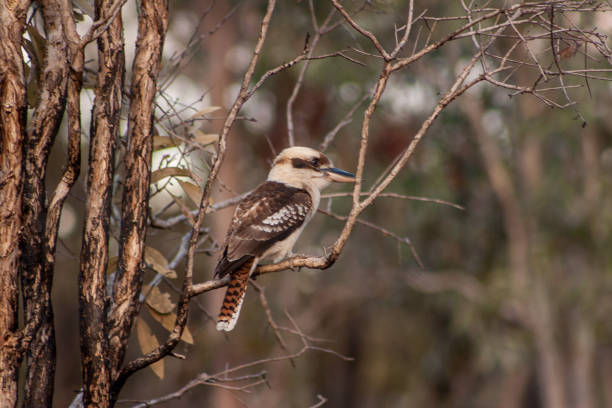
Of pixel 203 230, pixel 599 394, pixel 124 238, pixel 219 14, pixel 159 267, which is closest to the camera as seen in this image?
pixel 124 238

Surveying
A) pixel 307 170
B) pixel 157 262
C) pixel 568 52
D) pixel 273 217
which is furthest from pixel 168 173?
pixel 568 52

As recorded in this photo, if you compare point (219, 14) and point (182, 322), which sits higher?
point (219, 14)

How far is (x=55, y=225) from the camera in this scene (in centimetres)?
257

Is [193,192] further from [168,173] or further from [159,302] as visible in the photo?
[159,302]

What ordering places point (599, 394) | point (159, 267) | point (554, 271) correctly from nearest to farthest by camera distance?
point (159, 267)
point (554, 271)
point (599, 394)

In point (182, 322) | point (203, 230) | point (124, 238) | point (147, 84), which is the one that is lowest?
point (182, 322)

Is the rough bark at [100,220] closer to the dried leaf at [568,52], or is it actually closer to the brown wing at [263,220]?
the brown wing at [263,220]

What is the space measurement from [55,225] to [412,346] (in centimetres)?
1620

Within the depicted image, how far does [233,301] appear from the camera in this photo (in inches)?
132

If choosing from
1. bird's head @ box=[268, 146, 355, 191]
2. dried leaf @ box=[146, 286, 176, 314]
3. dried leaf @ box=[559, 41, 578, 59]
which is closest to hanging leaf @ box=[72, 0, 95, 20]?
dried leaf @ box=[146, 286, 176, 314]

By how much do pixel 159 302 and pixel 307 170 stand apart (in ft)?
4.63

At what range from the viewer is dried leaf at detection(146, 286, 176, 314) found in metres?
3.21

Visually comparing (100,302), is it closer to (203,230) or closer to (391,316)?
(203,230)

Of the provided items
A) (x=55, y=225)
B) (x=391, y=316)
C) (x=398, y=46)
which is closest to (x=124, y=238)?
(x=55, y=225)
